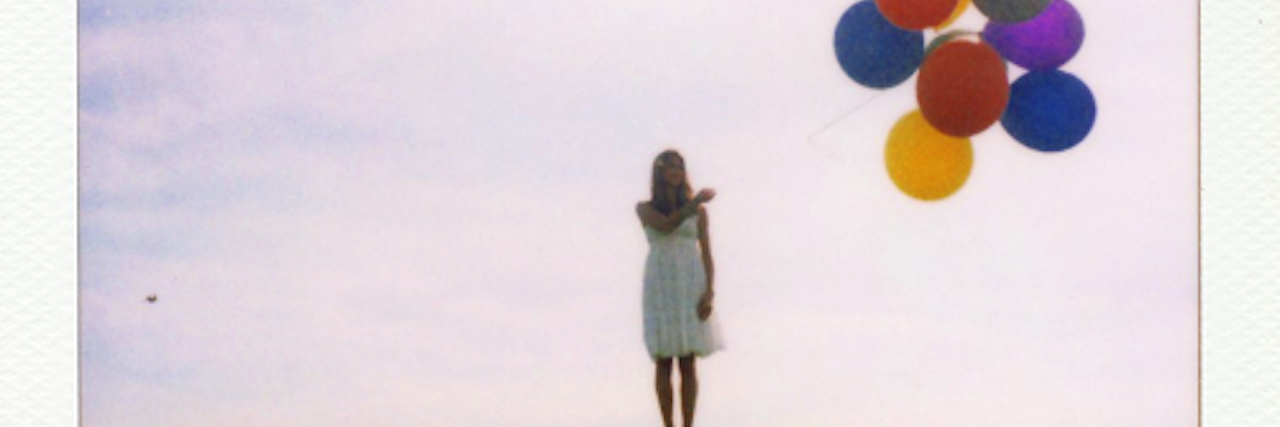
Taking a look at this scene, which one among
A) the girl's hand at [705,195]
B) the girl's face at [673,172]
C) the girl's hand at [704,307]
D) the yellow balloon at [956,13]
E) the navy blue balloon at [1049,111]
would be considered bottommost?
the girl's hand at [704,307]

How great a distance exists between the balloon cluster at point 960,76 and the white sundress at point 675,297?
0.52m

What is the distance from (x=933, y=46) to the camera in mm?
3928

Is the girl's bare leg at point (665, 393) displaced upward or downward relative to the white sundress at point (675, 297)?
downward

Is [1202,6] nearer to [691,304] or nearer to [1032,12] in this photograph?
[1032,12]

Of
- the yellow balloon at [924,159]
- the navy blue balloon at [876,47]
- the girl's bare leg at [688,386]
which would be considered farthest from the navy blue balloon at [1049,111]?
the girl's bare leg at [688,386]

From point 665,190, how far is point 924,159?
61 cm

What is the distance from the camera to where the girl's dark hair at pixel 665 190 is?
3932 millimetres

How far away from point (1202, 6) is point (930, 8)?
0.58 meters

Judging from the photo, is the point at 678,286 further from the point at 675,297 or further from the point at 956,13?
the point at 956,13

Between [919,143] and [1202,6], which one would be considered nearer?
[1202,6]

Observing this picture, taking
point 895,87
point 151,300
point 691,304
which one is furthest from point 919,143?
point 151,300

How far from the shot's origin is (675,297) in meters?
3.97

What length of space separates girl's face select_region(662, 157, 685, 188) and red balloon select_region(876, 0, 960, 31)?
0.58m

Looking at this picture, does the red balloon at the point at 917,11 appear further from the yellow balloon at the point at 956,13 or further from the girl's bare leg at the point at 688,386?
the girl's bare leg at the point at 688,386
